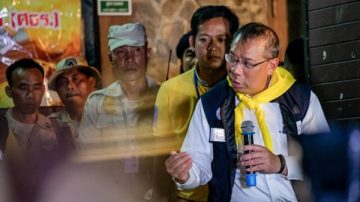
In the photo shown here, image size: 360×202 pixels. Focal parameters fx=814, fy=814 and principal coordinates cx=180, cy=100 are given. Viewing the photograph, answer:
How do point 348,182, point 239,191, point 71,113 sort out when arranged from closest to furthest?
point 239,191, point 348,182, point 71,113

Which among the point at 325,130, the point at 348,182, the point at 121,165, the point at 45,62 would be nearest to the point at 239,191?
the point at 325,130

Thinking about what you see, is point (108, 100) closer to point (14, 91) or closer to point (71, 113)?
point (71, 113)

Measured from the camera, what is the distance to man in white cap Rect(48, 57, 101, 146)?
5.95 m

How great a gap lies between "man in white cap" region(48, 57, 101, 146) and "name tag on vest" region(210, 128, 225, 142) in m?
1.52

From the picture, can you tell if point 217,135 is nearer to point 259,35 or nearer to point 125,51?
point 259,35

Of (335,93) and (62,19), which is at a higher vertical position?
(62,19)

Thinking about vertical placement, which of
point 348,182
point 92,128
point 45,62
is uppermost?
point 45,62

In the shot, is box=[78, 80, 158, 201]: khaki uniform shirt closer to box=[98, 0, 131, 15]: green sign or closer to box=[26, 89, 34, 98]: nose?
box=[26, 89, 34, 98]: nose

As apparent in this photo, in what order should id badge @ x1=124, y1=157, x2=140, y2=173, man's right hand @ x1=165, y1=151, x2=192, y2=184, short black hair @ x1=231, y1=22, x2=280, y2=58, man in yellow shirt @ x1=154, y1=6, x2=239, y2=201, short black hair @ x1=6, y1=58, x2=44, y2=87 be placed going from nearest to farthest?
man's right hand @ x1=165, y1=151, x2=192, y2=184 → short black hair @ x1=231, y1=22, x2=280, y2=58 → short black hair @ x1=6, y1=58, x2=44, y2=87 → man in yellow shirt @ x1=154, y1=6, x2=239, y2=201 → id badge @ x1=124, y1=157, x2=140, y2=173

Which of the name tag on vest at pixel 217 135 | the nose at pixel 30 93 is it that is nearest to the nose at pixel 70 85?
the nose at pixel 30 93

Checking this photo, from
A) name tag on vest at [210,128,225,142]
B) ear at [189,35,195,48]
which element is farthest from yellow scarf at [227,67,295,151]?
ear at [189,35,195,48]

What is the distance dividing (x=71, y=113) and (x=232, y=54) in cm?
170

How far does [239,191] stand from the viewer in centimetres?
472

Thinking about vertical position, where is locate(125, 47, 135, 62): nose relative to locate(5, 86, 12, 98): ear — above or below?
above
